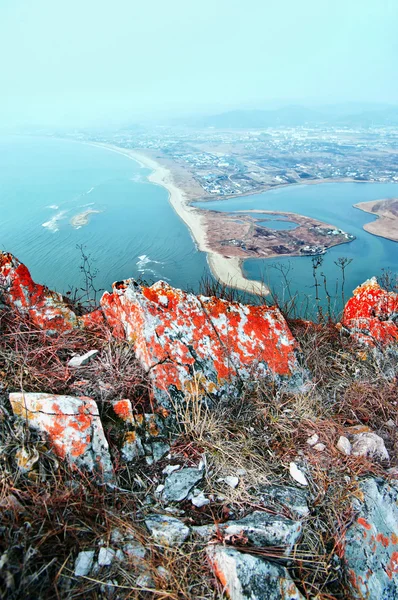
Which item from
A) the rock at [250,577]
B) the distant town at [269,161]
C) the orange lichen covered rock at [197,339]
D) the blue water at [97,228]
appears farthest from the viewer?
the distant town at [269,161]

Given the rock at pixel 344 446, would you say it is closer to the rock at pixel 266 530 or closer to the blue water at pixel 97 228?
the rock at pixel 266 530

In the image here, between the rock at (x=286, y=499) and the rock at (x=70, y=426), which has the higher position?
the rock at (x=70, y=426)

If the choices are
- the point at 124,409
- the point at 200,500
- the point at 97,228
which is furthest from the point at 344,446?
the point at 97,228

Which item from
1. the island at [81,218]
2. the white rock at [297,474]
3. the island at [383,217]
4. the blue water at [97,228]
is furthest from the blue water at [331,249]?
the island at [81,218]

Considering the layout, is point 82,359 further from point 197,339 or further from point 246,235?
point 246,235

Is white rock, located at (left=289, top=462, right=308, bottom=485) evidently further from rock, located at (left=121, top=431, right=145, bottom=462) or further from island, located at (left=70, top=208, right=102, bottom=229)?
island, located at (left=70, top=208, right=102, bottom=229)

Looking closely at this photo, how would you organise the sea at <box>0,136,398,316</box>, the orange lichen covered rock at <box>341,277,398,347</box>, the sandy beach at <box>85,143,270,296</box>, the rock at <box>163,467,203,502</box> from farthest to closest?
the sea at <box>0,136,398,316</box> → the sandy beach at <box>85,143,270,296</box> → the orange lichen covered rock at <box>341,277,398,347</box> → the rock at <box>163,467,203,502</box>

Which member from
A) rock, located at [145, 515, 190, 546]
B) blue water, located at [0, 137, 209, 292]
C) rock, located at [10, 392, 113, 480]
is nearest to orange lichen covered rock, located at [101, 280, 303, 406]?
rock, located at [10, 392, 113, 480]
